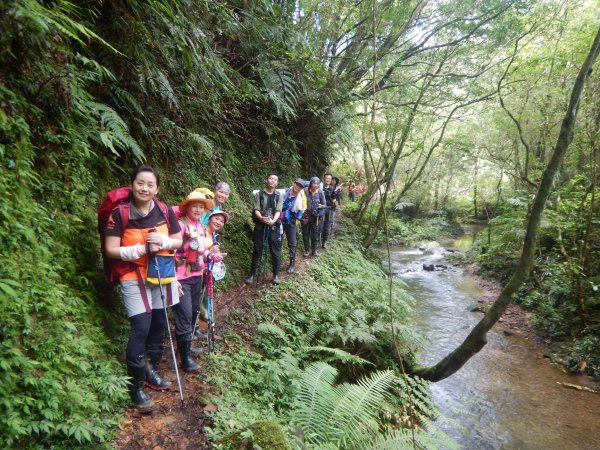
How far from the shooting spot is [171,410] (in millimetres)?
3006

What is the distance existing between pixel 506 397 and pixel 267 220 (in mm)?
6186

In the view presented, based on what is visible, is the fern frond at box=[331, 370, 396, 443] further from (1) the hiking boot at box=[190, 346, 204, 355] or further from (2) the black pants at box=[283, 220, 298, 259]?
(2) the black pants at box=[283, 220, 298, 259]

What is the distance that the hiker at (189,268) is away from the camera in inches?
141

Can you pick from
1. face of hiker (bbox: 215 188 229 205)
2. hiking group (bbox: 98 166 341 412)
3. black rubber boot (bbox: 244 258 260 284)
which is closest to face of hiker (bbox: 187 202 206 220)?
hiking group (bbox: 98 166 341 412)

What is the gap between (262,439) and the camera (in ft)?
7.90

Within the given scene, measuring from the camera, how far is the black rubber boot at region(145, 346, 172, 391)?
3278mm

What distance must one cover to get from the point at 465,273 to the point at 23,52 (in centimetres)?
1708

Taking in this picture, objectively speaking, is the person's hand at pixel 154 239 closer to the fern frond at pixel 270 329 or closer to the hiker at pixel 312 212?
the fern frond at pixel 270 329

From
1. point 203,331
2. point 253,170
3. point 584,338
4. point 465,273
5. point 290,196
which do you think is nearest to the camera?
point 203,331

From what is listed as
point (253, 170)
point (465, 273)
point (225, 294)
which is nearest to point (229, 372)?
point (225, 294)

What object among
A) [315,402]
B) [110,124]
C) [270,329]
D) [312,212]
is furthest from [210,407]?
[312,212]

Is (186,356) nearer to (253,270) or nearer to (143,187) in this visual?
(143,187)

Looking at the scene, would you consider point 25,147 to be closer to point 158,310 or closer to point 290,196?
point 158,310

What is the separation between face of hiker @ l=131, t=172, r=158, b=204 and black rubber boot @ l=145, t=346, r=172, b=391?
1625 millimetres
